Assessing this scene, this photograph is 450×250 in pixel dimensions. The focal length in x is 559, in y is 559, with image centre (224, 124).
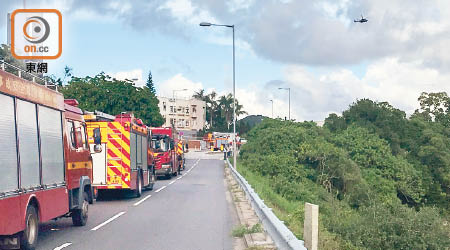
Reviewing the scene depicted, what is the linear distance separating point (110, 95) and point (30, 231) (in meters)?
38.7

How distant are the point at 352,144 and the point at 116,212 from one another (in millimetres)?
36758

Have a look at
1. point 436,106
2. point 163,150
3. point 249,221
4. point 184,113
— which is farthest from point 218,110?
point 249,221

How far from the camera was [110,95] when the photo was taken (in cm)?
4738

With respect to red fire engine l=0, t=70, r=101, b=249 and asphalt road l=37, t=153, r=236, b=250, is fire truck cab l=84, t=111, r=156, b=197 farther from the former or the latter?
red fire engine l=0, t=70, r=101, b=249

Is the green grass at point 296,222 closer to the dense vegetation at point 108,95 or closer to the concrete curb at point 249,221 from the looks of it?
the concrete curb at point 249,221

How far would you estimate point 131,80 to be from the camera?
165 ft

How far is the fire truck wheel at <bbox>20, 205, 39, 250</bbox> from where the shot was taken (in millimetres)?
9148

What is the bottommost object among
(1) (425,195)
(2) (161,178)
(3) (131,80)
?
(1) (425,195)

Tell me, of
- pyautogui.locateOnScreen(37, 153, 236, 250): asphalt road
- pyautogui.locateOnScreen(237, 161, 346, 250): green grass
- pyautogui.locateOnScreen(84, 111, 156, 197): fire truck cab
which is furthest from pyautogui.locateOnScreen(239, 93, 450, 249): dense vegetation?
pyautogui.locateOnScreen(84, 111, 156, 197): fire truck cab

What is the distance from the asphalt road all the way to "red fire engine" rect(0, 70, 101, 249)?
0.63 m

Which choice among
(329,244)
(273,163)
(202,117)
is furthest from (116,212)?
(202,117)

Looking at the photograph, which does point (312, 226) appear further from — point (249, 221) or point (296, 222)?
point (249, 221)

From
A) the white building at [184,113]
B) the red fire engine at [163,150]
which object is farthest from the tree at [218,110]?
the red fire engine at [163,150]

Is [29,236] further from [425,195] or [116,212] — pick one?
[425,195]
